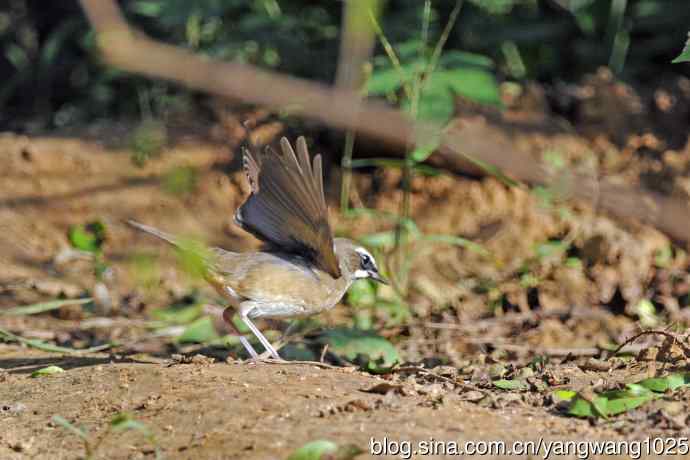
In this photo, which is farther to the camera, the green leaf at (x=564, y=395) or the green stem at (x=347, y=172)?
the green stem at (x=347, y=172)

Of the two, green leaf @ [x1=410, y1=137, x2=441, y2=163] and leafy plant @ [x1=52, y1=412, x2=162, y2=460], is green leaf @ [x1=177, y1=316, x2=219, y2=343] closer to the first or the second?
green leaf @ [x1=410, y1=137, x2=441, y2=163]

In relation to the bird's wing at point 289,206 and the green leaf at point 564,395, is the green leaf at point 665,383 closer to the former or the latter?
the green leaf at point 564,395

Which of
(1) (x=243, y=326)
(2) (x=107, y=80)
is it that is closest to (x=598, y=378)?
(1) (x=243, y=326)

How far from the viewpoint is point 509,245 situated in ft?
25.1

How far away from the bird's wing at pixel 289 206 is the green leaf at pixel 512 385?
3.31 ft

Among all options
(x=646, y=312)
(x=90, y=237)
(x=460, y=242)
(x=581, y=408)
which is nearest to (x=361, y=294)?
(x=460, y=242)

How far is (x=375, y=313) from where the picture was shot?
6848 mm

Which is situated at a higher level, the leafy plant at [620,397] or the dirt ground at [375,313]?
the leafy plant at [620,397]

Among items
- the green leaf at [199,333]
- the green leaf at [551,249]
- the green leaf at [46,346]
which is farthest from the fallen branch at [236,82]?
the green leaf at [551,249]

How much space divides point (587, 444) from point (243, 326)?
294cm

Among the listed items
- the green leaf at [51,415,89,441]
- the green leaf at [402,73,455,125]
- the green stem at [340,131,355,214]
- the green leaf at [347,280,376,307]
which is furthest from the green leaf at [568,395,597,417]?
the green stem at [340,131,355,214]

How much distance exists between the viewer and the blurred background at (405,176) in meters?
6.45

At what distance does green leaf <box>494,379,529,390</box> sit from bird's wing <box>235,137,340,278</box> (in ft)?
3.31

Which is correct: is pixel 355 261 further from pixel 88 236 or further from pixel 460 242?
pixel 88 236
